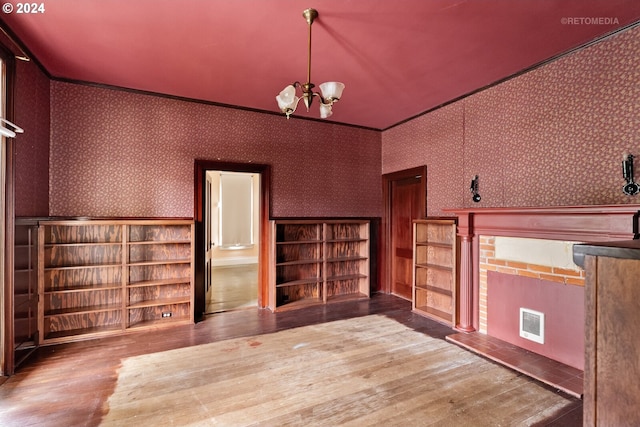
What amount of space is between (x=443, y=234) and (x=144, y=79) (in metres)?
4.34

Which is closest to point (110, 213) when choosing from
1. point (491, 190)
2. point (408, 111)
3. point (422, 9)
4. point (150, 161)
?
point (150, 161)

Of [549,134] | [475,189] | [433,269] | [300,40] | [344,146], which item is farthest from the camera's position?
[344,146]

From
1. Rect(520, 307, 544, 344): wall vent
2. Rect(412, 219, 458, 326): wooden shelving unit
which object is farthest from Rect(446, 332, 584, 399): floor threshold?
Rect(412, 219, 458, 326): wooden shelving unit

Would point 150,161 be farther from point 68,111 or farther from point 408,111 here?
point 408,111

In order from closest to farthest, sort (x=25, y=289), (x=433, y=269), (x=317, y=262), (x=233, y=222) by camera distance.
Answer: (x=25, y=289) → (x=433, y=269) → (x=317, y=262) → (x=233, y=222)

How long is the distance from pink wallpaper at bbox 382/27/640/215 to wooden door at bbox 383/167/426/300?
0.45 m

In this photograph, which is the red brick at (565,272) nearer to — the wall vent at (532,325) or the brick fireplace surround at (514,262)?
the brick fireplace surround at (514,262)

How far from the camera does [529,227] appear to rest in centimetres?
318

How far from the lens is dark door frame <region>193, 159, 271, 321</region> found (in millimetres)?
4227

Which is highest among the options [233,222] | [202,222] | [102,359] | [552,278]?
[202,222]

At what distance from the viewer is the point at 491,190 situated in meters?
3.82

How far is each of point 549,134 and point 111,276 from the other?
17.0 ft

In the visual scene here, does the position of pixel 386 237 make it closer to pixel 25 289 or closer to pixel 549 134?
pixel 549 134

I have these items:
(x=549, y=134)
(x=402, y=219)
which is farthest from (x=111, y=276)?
(x=549, y=134)
